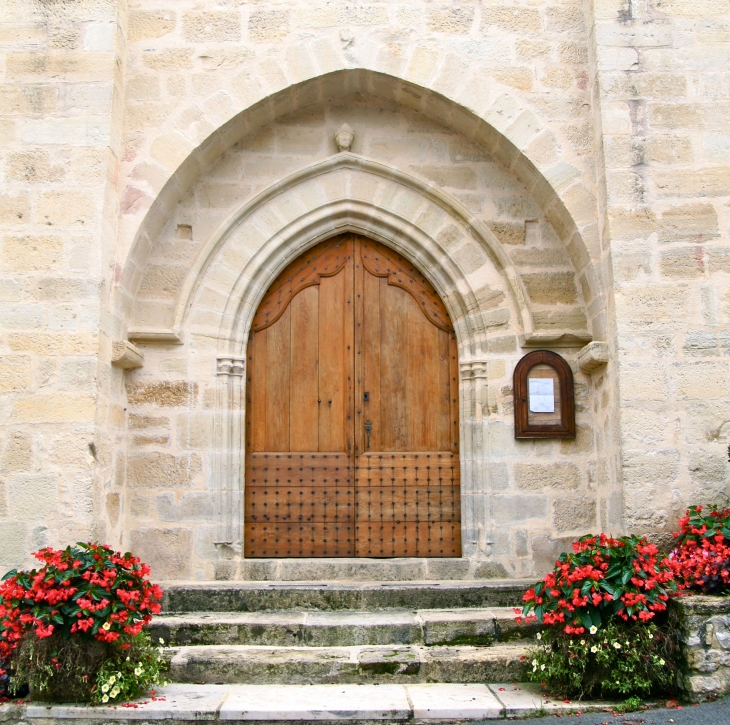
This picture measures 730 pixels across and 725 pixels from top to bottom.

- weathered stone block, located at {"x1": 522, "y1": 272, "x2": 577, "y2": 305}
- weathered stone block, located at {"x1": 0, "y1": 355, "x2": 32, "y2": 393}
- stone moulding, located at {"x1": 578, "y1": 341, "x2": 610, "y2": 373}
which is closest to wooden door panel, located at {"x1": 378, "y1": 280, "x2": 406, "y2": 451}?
weathered stone block, located at {"x1": 522, "y1": 272, "x2": 577, "y2": 305}

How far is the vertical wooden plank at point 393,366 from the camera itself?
557 cm

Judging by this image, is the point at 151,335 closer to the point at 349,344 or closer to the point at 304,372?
the point at 304,372

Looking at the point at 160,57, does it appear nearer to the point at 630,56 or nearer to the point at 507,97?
the point at 507,97

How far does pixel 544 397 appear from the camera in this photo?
5328mm

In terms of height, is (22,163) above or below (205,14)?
below

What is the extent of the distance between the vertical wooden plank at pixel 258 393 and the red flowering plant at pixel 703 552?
275 centimetres

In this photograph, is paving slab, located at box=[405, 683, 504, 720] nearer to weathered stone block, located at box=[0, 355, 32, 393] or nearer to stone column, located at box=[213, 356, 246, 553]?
stone column, located at box=[213, 356, 246, 553]

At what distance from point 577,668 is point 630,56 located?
3.71m

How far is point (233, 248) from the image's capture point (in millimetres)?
5484

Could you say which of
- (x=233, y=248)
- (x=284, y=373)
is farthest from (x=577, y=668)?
(x=233, y=248)

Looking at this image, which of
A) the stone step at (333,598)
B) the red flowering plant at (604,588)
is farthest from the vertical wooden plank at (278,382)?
the red flowering plant at (604,588)

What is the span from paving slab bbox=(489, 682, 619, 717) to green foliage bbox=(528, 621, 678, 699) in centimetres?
7

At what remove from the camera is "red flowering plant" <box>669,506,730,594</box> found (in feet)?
13.5

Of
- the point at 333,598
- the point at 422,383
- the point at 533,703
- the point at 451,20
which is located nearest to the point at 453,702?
the point at 533,703
